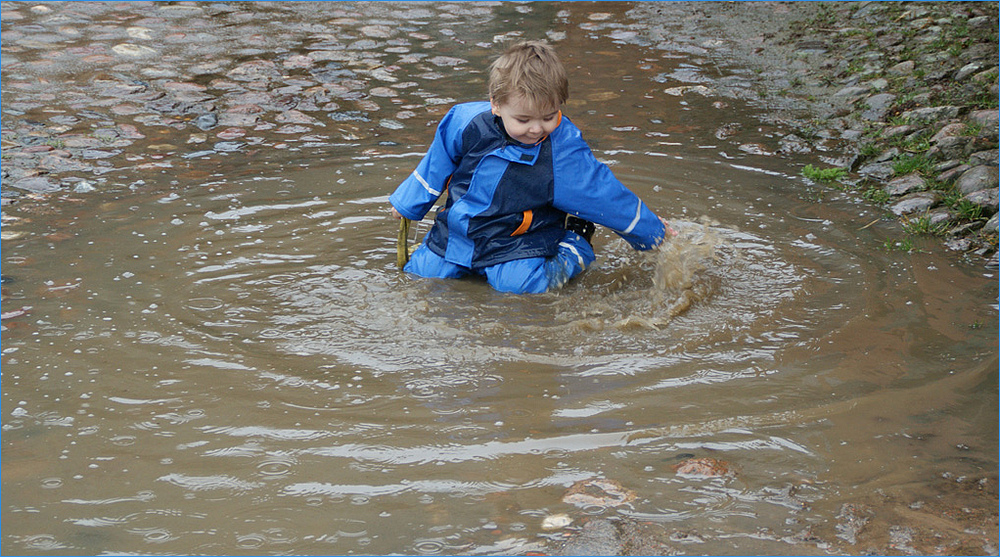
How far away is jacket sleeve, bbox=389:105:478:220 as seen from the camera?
13.3ft

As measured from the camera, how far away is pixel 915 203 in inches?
196

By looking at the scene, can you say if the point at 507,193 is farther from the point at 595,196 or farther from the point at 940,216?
the point at 940,216

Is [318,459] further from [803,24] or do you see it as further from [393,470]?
[803,24]

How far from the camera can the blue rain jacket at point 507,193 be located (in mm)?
3941

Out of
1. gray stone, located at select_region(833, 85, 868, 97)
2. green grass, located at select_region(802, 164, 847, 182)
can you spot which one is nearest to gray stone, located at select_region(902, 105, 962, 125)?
gray stone, located at select_region(833, 85, 868, 97)

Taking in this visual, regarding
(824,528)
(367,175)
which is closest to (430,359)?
(824,528)

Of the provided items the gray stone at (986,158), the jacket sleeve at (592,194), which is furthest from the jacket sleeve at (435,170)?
the gray stone at (986,158)

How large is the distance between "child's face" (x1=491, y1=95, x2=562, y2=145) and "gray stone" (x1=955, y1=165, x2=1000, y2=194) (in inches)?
103

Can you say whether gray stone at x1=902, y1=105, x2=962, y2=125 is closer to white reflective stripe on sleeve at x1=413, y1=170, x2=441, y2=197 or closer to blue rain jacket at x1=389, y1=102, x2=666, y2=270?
blue rain jacket at x1=389, y1=102, x2=666, y2=270

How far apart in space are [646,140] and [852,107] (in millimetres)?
1712

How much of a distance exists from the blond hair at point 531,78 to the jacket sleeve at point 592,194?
29 centimetres

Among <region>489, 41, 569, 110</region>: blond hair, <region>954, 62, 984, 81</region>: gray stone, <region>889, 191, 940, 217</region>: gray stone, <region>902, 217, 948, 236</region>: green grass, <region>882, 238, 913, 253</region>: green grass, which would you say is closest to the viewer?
<region>489, 41, 569, 110</region>: blond hair

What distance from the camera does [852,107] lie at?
6.60m

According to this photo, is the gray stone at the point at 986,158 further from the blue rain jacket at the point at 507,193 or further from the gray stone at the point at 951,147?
the blue rain jacket at the point at 507,193
